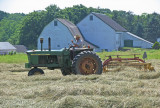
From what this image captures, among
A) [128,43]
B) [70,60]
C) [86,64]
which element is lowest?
[86,64]

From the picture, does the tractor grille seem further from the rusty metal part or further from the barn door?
the barn door

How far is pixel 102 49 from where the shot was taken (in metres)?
53.5

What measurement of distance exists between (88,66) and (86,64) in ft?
0.41

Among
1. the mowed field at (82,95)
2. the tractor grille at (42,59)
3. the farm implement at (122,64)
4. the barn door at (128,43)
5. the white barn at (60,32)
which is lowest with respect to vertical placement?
the mowed field at (82,95)

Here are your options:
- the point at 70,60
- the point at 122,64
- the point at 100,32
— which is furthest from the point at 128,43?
the point at 70,60

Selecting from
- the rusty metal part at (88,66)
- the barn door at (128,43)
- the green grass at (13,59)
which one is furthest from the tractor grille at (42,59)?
the barn door at (128,43)

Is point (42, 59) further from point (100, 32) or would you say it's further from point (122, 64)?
point (100, 32)

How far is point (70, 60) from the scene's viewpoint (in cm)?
1274

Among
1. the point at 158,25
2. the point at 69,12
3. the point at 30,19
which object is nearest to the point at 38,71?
the point at 30,19

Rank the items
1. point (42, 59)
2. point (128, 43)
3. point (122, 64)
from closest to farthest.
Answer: point (42, 59) < point (122, 64) < point (128, 43)

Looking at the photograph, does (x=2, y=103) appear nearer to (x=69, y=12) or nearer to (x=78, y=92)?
(x=78, y=92)

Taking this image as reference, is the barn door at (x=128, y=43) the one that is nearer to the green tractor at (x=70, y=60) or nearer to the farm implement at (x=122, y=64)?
the farm implement at (x=122, y=64)

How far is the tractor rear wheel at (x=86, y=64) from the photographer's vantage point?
484 inches

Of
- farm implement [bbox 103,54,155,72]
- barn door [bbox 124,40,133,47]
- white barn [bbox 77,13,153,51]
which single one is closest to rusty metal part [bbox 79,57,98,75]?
farm implement [bbox 103,54,155,72]
